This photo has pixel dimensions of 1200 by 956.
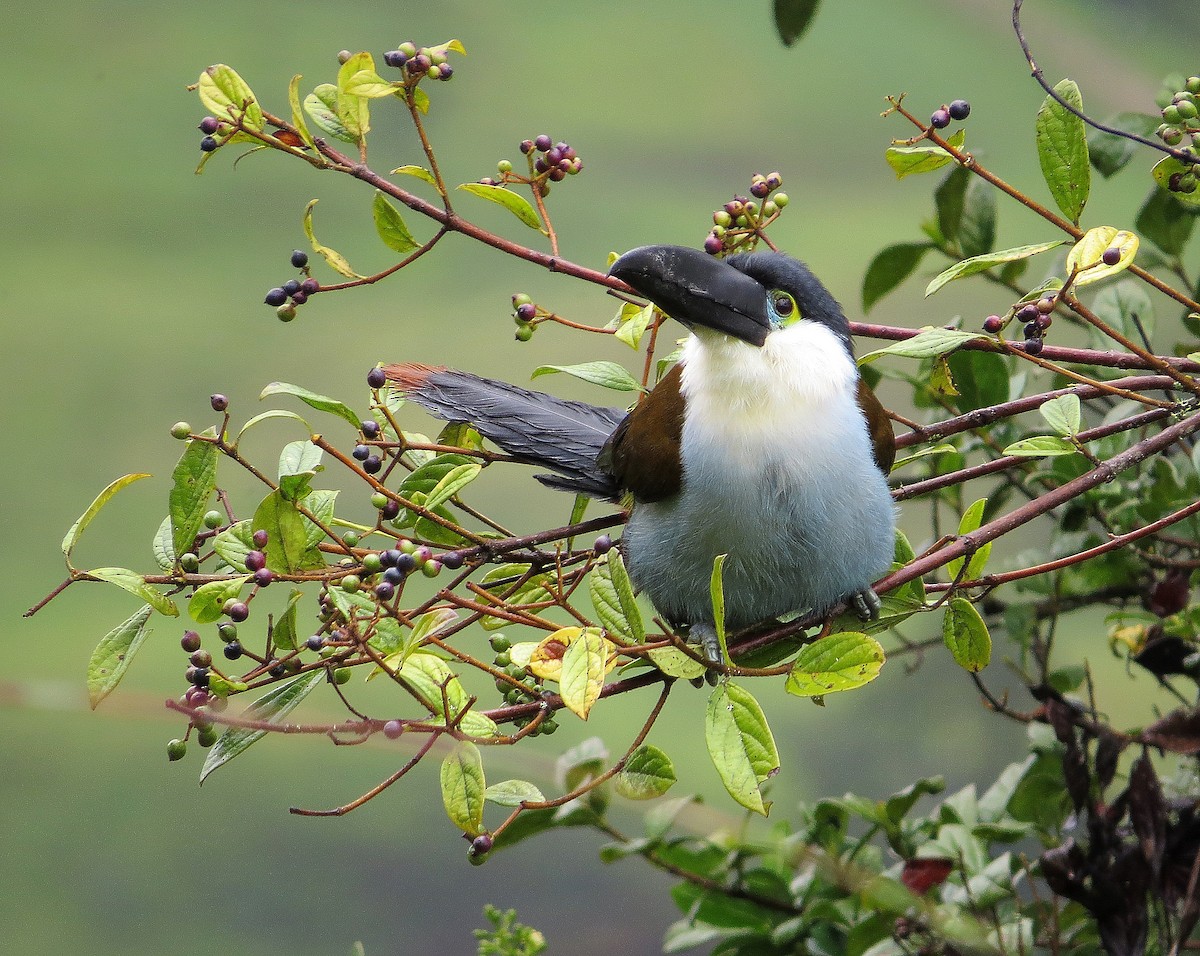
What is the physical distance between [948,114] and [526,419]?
18.6 inches

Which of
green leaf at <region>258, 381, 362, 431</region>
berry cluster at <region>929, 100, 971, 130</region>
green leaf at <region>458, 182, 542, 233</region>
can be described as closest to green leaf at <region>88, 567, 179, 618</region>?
green leaf at <region>258, 381, 362, 431</region>

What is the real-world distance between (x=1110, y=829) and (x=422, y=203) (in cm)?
81

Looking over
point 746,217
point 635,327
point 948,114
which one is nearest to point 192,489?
point 635,327

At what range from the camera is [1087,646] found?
2285 mm

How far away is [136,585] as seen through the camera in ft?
2.52

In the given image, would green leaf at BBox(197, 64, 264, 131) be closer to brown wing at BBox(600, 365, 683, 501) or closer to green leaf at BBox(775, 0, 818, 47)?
brown wing at BBox(600, 365, 683, 501)

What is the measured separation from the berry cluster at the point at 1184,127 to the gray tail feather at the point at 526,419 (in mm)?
541

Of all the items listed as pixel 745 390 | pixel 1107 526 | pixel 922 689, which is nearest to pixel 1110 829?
pixel 1107 526

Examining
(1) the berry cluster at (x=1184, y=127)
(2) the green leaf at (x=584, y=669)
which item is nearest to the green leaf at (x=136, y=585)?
(2) the green leaf at (x=584, y=669)

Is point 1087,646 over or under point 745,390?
under

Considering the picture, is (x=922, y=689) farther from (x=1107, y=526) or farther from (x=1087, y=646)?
(x=1107, y=526)

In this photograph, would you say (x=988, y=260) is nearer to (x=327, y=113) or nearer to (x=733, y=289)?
(x=733, y=289)

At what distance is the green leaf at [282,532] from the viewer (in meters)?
0.76

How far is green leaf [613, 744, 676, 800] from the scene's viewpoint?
0.75 metres
